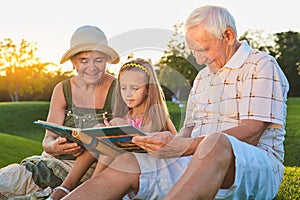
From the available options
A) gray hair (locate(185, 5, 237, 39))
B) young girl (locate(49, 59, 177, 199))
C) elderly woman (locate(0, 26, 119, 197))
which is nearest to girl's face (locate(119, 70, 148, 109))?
young girl (locate(49, 59, 177, 199))

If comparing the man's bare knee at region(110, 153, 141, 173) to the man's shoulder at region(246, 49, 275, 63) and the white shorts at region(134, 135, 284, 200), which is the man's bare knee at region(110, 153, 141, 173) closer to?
the white shorts at region(134, 135, 284, 200)

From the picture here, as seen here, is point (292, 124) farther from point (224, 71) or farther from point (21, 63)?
point (21, 63)

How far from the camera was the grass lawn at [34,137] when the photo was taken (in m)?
3.38

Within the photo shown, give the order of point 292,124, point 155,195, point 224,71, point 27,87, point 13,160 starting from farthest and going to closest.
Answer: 1. point 27,87
2. point 292,124
3. point 13,160
4. point 224,71
5. point 155,195

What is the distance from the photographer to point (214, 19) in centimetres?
253

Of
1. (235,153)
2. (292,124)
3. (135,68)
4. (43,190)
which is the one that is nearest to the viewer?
(235,153)

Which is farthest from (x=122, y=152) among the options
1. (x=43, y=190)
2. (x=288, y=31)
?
(x=288, y=31)

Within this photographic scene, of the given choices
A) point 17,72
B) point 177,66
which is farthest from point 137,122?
point 17,72

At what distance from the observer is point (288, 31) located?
3084 cm

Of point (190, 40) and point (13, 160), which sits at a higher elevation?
point (190, 40)

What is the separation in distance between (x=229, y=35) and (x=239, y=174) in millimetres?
746

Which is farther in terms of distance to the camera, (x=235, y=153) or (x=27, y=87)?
(x=27, y=87)

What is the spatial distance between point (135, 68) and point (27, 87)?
35.4m

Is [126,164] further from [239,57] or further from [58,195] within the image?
[239,57]
